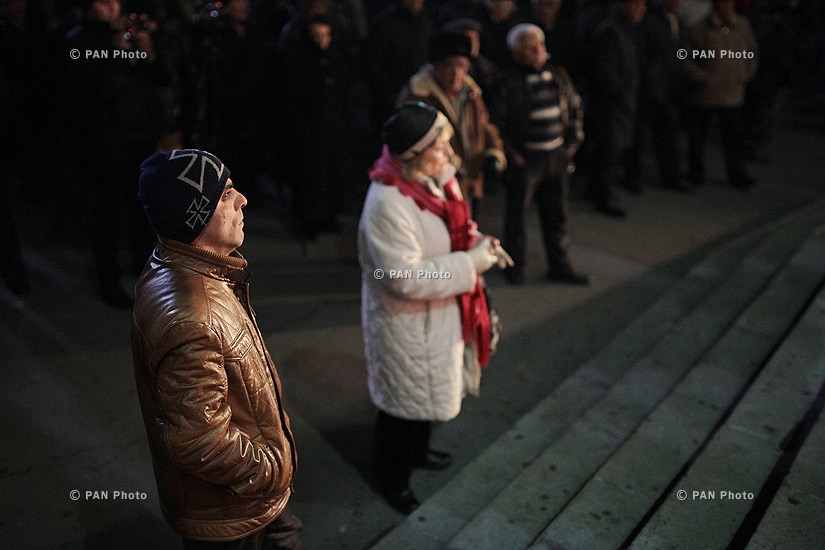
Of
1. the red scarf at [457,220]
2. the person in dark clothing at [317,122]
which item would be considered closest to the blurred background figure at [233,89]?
the person in dark clothing at [317,122]

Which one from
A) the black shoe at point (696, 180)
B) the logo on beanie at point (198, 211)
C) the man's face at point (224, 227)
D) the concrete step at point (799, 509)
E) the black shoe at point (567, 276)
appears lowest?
the black shoe at point (696, 180)

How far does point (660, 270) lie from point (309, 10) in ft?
13.3

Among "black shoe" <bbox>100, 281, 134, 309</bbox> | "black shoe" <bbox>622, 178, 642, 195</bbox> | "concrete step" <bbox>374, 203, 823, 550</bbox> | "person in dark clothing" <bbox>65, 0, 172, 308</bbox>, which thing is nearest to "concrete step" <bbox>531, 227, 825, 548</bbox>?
"concrete step" <bbox>374, 203, 823, 550</bbox>

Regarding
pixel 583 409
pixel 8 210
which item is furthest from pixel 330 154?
pixel 583 409

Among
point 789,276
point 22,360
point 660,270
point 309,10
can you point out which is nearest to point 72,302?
point 22,360

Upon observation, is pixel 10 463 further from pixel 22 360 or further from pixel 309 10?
pixel 309 10

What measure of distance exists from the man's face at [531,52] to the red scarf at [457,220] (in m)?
2.74

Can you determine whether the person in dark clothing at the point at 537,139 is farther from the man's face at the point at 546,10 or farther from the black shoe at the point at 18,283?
the black shoe at the point at 18,283

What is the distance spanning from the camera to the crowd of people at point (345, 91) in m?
5.41

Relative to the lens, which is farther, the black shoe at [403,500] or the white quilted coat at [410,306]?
the black shoe at [403,500]

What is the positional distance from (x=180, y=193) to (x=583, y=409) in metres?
3.26

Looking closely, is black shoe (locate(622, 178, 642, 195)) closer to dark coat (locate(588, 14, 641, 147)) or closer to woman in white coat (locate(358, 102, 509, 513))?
dark coat (locate(588, 14, 641, 147))

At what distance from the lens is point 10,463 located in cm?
387

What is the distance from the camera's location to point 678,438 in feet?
13.8
